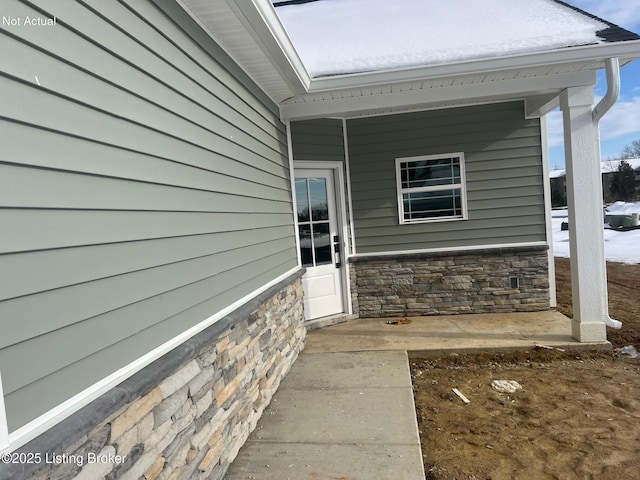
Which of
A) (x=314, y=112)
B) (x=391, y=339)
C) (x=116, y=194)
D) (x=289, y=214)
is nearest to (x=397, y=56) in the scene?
(x=314, y=112)

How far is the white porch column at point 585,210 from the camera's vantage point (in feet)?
13.8

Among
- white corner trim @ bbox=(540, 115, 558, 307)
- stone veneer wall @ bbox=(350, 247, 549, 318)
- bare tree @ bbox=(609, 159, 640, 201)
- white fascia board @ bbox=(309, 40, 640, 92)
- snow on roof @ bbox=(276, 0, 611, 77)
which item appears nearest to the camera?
white fascia board @ bbox=(309, 40, 640, 92)

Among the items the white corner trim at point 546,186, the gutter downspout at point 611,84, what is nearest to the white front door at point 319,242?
the white corner trim at point 546,186

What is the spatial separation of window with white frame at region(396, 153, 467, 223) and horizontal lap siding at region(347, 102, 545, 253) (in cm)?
10

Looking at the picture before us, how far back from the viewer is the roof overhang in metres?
3.24

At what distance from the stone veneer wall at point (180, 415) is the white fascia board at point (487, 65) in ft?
7.15

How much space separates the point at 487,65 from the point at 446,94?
527mm

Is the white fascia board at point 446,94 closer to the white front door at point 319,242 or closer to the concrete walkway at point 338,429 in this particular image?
the white front door at point 319,242

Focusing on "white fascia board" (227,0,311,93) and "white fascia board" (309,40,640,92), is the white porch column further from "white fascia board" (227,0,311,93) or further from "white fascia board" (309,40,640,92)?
"white fascia board" (227,0,311,93)

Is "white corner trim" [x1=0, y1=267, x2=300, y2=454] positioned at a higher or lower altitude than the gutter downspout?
lower

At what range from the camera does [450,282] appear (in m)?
6.00

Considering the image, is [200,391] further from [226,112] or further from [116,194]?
Result: [226,112]

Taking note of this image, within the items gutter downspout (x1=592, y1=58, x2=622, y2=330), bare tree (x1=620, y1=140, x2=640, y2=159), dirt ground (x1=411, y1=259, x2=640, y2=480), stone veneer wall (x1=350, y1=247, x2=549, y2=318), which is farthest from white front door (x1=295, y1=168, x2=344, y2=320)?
bare tree (x1=620, y1=140, x2=640, y2=159)

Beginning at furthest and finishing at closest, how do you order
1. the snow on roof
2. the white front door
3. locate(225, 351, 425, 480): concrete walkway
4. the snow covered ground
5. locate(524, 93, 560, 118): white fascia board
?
1. the snow covered ground
2. the white front door
3. locate(524, 93, 560, 118): white fascia board
4. the snow on roof
5. locate(225, 351, 425, 480): concrete walkway
